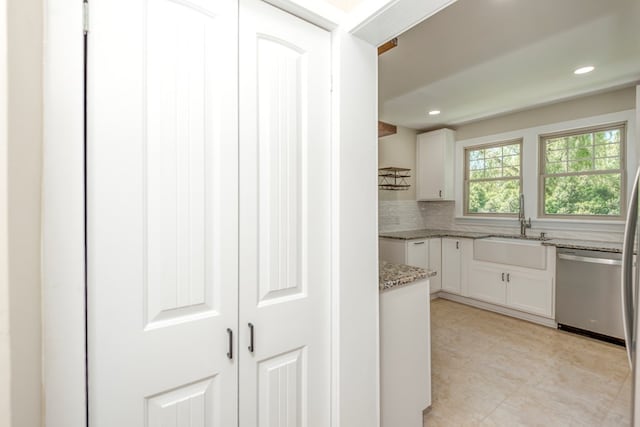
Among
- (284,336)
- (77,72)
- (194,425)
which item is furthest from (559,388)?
(77,72)

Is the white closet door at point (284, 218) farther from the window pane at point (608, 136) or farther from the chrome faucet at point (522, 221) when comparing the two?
the window pane at point (608, 136)

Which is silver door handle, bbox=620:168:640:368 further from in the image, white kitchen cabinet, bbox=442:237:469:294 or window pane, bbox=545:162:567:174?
window pane, bbox=545:162:567:174

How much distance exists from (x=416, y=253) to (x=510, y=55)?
7.49 feet

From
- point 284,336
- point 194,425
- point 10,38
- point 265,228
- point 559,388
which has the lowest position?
point 559,388

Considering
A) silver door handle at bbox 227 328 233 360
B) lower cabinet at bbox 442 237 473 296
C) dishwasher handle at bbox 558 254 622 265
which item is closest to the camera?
silver door handle at bbox 227 328 233 360

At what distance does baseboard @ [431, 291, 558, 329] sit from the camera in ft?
10.1

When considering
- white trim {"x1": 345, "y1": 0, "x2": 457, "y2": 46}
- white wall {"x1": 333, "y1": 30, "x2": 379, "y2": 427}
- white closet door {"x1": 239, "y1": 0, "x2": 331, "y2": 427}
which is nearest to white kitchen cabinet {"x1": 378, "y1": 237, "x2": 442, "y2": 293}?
white wall {"x1": 333, "y1": 30, "x2": 379, "y2": 427}

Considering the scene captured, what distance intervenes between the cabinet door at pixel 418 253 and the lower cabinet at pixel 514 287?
0.58 metres

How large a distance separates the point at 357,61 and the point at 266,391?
130 cm

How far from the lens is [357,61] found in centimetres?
118

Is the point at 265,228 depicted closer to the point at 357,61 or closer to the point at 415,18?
the point at 357,61

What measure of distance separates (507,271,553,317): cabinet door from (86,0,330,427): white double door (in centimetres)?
302

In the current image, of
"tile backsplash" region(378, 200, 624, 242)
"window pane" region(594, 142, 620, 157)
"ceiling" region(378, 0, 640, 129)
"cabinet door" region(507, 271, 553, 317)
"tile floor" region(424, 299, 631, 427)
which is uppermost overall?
"ceiling" region(378, 0, 640, 129)

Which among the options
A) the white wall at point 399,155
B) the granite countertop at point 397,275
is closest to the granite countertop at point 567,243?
the white wall at point 399,155
